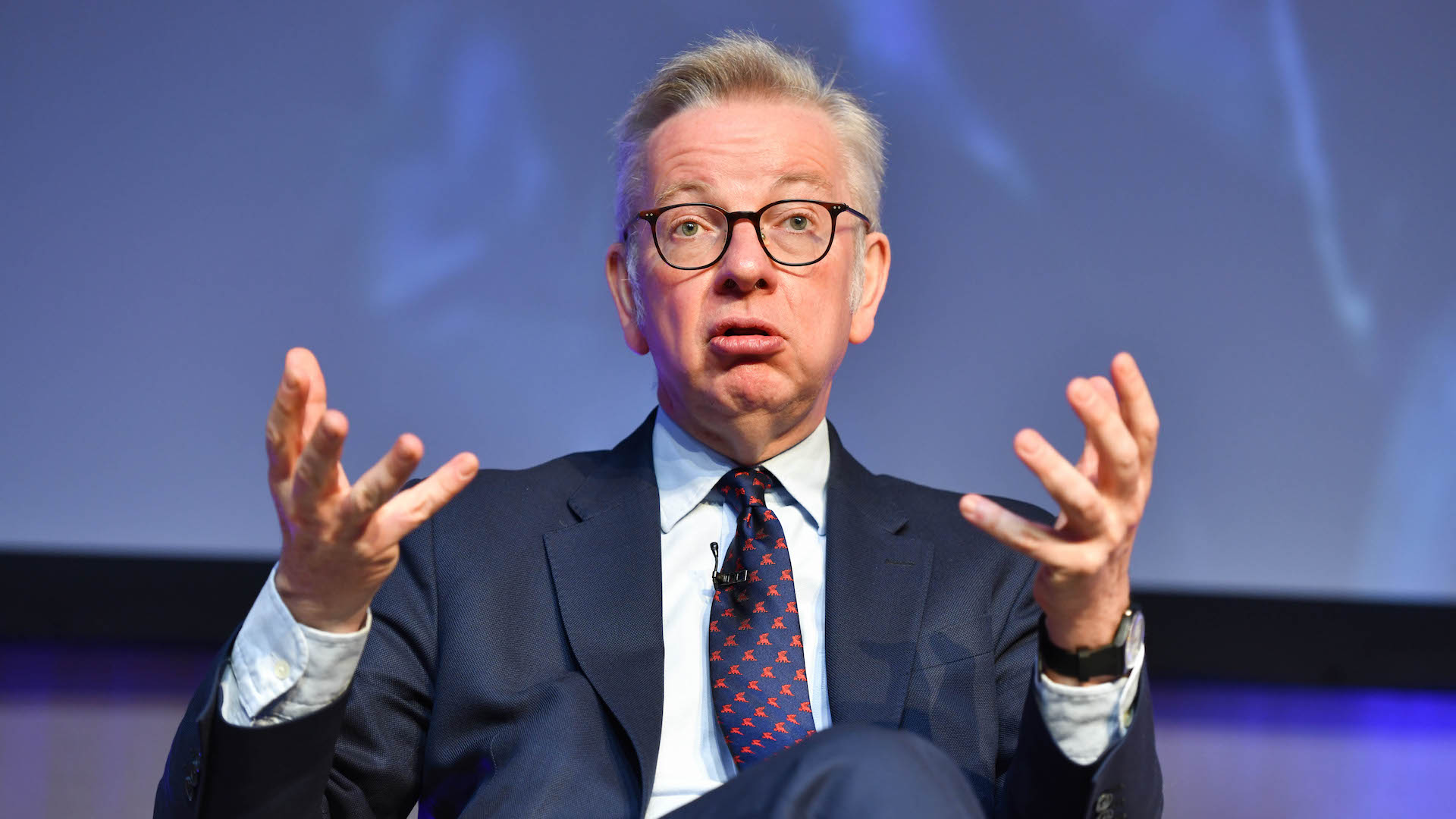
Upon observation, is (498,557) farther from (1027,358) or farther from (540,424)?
(1027,358)

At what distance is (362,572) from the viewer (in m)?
1.16

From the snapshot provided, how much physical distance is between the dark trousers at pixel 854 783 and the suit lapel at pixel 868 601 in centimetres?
45

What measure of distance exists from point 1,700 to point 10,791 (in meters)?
0.20

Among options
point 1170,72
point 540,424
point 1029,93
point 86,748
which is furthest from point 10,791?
point 1170,72

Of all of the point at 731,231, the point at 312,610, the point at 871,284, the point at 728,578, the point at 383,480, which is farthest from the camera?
the point at 871,284

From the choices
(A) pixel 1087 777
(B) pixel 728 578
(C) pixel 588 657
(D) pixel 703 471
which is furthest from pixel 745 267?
(A) pixel 1087 777

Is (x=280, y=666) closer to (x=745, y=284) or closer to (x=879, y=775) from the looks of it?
(x=879, y=775)

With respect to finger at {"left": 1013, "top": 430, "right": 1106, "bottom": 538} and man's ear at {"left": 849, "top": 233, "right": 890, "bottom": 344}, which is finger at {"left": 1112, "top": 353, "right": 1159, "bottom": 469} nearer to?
finger at {"left": 1013, "top": 430, "right": 1106, "bottom": 538}

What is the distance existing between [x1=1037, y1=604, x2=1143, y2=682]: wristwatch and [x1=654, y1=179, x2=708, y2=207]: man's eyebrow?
0.83m

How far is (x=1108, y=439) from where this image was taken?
3.66 feet

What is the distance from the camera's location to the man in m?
1.13

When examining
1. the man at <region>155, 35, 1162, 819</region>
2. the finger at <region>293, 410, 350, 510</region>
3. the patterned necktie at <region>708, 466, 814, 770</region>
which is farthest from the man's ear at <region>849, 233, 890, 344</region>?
the finger at <region>293, 410, 350, 510</region>

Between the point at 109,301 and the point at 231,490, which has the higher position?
the point at 109,301

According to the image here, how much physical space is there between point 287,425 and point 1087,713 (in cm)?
85
